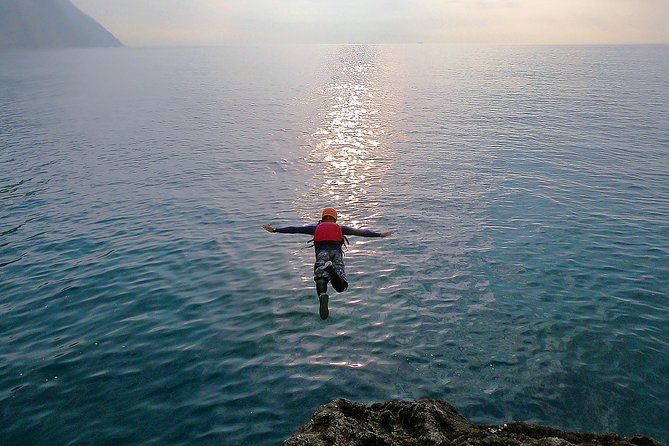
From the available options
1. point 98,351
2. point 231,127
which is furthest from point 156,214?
point 231,127

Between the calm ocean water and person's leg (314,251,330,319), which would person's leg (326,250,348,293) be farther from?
the calm ocean water

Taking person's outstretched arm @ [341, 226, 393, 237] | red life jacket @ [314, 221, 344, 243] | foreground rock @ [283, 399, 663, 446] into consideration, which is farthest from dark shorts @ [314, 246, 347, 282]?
foreground rock @ [283, 399, 663, 446]

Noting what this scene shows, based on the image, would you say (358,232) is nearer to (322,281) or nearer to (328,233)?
(328,233)

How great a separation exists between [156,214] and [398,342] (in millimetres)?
19348

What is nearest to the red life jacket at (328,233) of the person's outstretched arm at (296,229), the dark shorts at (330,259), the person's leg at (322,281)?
the dark shorts at (330,259)

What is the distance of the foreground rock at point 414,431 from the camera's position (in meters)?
7.66

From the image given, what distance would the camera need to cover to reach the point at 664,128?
55.7 m

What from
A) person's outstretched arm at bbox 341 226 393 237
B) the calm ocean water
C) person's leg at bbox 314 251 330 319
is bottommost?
the calm ocean water

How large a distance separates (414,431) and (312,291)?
11.5m

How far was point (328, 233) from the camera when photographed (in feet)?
55.5

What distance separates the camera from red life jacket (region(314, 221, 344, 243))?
1688cm

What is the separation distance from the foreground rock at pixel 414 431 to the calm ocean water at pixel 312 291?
383 centimetres

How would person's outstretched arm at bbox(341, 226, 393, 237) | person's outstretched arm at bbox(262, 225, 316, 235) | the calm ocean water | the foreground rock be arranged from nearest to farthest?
the foreground rock
the calm ocean water
person's outstretched arm at bbox(341, 226, 393, 237)
person's outstretched arm at bbox(262, 225, 316, 235)

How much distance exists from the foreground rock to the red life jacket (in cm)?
824
